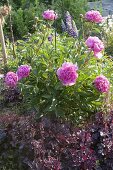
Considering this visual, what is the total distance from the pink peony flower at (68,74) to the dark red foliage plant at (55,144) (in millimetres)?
437

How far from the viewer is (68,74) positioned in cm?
344

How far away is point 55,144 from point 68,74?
1.99 feet

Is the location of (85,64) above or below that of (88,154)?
above

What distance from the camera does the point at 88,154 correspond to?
3.51 meters

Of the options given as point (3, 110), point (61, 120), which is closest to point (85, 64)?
point (61, 120)

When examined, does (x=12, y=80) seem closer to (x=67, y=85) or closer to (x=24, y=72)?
(x=24, y=72)

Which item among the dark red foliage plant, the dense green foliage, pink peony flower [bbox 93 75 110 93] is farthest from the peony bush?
the dense green foliage

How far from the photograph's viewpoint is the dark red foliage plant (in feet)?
11.5

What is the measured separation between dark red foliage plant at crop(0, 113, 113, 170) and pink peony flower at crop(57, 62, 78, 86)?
17.2 inches

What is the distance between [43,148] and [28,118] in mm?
399

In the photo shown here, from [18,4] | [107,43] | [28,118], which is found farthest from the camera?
[18,4]

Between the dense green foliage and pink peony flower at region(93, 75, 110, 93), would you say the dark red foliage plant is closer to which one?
pink peony flower at region(93, 75, 110, 93)

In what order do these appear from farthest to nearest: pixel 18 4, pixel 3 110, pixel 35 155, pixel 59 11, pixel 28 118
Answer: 1. pixel 18 4
2. pixel 59 11
3. pixel 3 110
4. pixel 28 118
5. pixel 35 155

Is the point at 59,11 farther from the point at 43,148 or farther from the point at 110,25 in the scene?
Result: the point at 43,148
